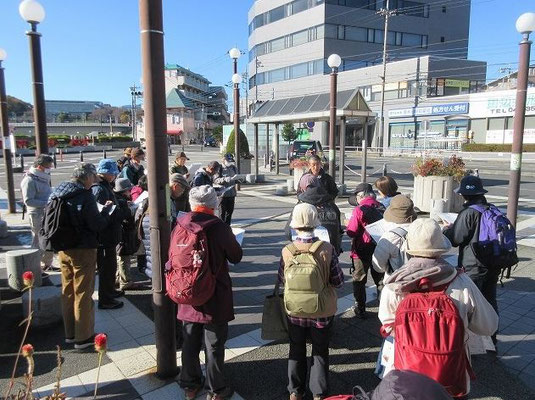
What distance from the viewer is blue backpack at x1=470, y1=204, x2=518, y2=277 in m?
3.63

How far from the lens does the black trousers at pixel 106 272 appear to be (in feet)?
15.7

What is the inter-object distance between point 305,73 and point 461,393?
→ 53.1 metres

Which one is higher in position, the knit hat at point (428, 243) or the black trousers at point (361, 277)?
the knit hat at point (428, 243)

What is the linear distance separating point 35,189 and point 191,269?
4.51 m

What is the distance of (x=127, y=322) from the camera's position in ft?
15.2

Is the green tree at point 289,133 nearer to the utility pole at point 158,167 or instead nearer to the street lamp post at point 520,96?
the street lamp post at point 520,96

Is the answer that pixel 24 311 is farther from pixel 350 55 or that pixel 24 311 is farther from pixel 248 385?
pixel 350 55

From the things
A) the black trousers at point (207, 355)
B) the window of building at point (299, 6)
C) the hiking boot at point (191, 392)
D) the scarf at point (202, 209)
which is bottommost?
the hiking boot at point (191, 392)

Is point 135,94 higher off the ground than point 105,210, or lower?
higher

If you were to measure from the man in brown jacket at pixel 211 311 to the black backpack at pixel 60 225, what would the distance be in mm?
1322

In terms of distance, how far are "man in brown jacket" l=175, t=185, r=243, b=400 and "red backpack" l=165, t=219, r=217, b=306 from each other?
5 centimetres

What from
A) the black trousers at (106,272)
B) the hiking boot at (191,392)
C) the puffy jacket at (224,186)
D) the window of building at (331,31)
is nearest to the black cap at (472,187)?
the hiking boot at (191,392)

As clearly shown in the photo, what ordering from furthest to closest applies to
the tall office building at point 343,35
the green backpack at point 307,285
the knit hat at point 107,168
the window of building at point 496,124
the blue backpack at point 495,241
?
the tall office building at point 343,35 < the window of building at point 496,124 < the knit hat at point 107,168 < the blue backpack at point 495,241 < the green backpack at point 307,285

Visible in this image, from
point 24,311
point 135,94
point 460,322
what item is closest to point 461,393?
point 460,322
